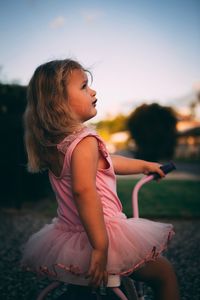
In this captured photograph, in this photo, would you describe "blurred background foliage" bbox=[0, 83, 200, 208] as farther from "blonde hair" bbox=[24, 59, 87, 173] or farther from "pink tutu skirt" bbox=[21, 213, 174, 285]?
"pink tutu skirt" bbox=[21, 213, 174, 285]

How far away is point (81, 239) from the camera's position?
1373 millimetres

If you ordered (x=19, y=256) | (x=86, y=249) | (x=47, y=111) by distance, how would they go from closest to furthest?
(x=86, y=249) → (x=47, y=111) → (x=19, y=256)

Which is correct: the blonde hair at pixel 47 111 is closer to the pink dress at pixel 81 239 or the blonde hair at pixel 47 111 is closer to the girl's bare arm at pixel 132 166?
the pink dress at pixel 81 239

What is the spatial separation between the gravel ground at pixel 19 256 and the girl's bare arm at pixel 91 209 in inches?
66.7

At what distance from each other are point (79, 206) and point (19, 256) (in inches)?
110

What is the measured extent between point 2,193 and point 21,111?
1783mm

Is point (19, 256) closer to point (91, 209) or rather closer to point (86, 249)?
point (86, 249)

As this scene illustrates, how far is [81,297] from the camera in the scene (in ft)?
5.00

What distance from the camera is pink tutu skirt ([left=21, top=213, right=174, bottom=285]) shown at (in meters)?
1.28

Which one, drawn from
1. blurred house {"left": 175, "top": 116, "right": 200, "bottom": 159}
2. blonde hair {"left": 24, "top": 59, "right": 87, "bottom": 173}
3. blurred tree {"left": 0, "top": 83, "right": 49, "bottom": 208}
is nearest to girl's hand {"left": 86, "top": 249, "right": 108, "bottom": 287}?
blonde hair {"left": 24, "top": 59, "right": 87, "bottom": 173}

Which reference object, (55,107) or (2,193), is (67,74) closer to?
(55,107)

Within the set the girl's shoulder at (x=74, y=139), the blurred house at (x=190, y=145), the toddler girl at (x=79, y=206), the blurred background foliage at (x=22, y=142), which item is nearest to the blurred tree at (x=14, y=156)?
the blurred background foliage at (x=22, y=142)

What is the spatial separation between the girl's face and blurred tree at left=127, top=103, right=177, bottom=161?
19814 mm

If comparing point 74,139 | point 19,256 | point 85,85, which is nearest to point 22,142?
point 19,256
